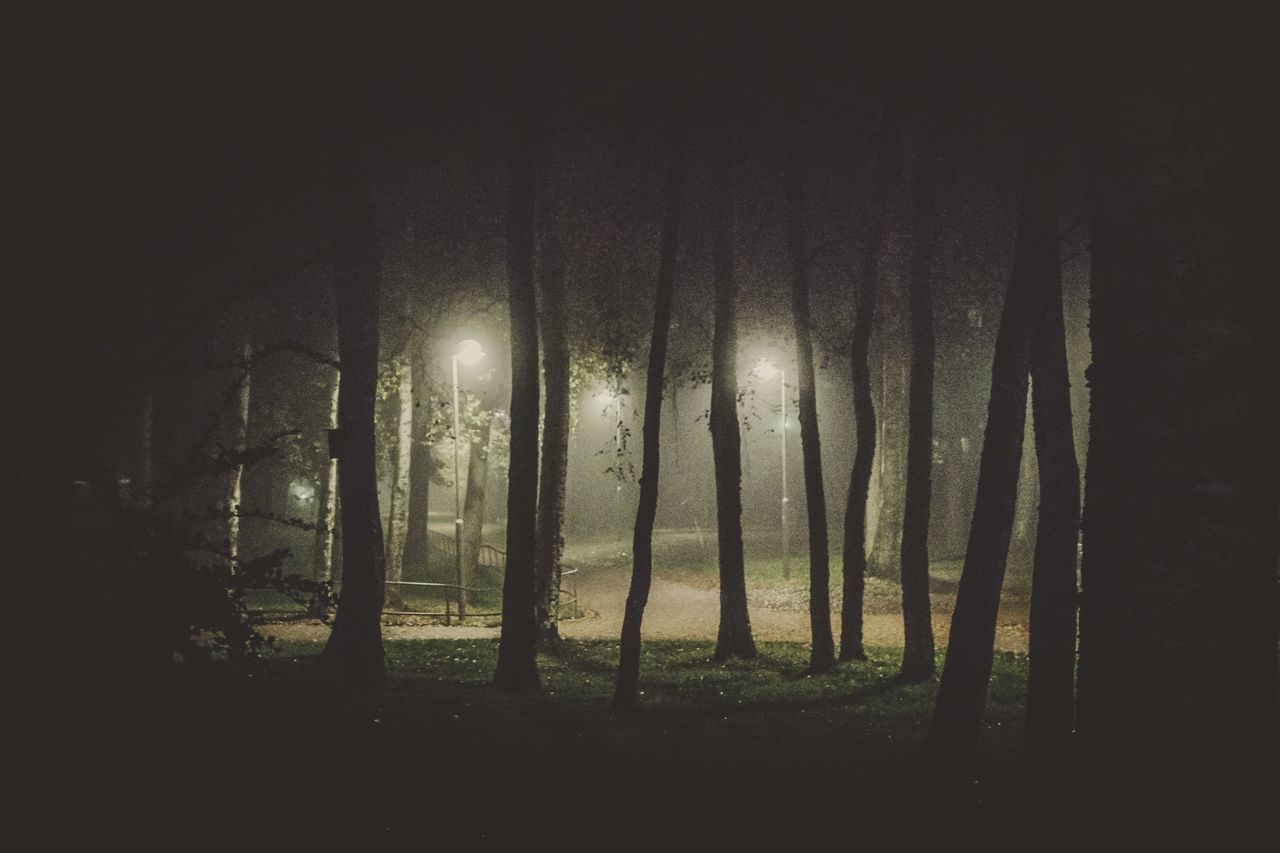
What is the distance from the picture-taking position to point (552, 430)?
631 inches

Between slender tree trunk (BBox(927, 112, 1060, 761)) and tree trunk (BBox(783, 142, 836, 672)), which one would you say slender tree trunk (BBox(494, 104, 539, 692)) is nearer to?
tree trunk (BBox(783, 142, 836, 672))

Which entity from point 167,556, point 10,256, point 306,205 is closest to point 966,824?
point 167,556

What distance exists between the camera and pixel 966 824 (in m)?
5.68

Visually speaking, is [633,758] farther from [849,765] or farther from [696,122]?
[696,122]

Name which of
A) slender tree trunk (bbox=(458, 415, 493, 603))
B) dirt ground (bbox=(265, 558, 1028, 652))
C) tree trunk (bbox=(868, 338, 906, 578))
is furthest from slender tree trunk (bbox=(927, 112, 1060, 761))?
tree trunk (bbox=(868, 338, 906, 578))

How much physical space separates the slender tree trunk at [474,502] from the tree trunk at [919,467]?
44.3 feet

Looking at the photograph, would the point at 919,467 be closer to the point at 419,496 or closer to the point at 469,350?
the point at 469,350

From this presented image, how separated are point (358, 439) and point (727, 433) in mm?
6119

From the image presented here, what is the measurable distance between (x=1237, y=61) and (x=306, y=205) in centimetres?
1399

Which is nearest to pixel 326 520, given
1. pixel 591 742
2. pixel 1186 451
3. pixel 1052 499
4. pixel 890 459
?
pixel 591 742

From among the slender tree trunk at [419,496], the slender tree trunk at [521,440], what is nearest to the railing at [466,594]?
the slender tree trunk at [419,496]

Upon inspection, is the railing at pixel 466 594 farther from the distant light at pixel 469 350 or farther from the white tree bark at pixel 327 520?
the distant light at pixel 469 350

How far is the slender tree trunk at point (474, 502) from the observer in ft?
77.4

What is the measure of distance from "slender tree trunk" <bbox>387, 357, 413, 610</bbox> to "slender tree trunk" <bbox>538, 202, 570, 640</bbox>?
5.71 m
